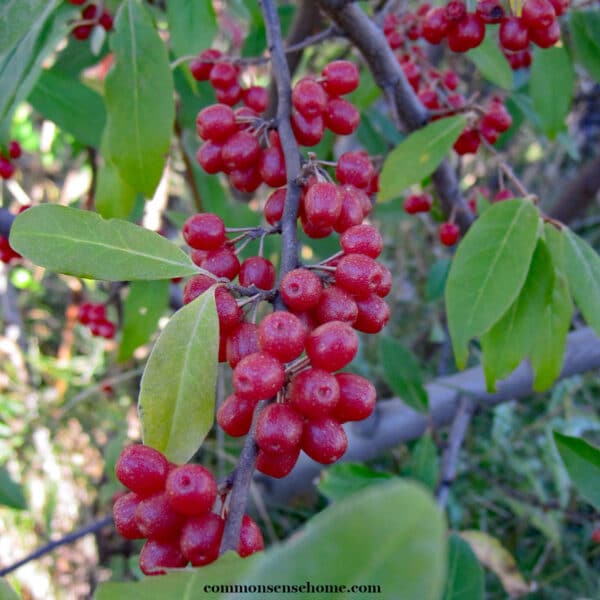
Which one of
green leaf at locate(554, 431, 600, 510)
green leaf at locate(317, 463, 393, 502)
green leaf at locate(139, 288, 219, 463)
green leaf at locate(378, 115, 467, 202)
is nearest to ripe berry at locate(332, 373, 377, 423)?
green leaf at locate(139, 288, 219, 463)

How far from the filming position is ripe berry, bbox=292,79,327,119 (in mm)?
812

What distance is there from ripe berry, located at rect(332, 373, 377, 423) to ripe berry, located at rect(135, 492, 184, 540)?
176mm

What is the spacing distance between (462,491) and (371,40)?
1878mm

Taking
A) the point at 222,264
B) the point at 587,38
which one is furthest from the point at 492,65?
the point at 222,264

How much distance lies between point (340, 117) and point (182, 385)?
0.47 m

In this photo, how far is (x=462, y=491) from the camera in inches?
95.3

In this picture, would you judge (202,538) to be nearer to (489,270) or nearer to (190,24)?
(489,270)

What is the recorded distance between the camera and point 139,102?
924 mm

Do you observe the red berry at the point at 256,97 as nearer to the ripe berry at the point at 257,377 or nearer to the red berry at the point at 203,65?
the red berry at the point at 203,65

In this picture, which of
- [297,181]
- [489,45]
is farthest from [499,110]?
[297,181]

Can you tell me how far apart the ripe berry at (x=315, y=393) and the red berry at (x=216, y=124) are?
0.43 meters

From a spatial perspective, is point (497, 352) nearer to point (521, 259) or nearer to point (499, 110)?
point (521, 259)

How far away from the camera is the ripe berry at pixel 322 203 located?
66 cm

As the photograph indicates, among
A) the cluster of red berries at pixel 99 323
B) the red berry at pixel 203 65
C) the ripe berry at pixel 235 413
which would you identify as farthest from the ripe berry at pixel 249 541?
the cluster of red berries at pixel 99 323
